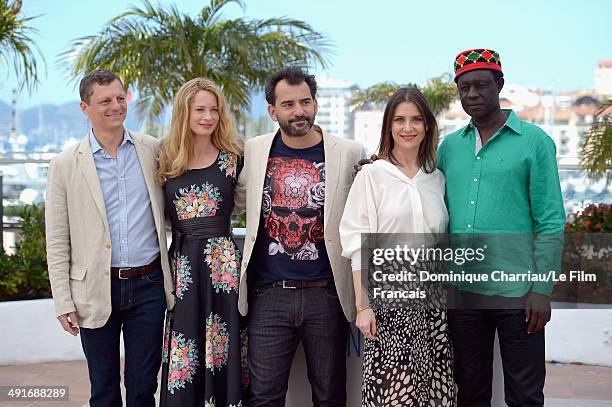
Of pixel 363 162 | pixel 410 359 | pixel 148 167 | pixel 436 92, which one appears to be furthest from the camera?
pixel 436 92

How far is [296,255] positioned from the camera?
343cm

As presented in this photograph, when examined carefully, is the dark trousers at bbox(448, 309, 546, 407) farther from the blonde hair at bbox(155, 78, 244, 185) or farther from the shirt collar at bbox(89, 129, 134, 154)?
the shirt collar at bbox(89, 129, 134, 154)

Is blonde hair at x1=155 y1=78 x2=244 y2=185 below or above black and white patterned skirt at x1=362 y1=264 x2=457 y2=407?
above

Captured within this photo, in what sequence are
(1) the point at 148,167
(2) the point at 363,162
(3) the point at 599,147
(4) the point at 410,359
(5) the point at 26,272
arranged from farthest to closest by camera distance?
(3) the point at 599,147
(5) the point at 26,272
(1) the point at 148,167
(2) the point at 363,162
(4) the point at 410,359

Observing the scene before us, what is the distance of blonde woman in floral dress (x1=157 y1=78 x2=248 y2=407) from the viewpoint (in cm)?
356

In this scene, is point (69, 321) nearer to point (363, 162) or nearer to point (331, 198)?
point (331, 198)

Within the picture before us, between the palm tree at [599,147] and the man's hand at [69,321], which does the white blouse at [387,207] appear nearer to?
the man's hand at [69,321]

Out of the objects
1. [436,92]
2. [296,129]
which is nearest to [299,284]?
[296,129]

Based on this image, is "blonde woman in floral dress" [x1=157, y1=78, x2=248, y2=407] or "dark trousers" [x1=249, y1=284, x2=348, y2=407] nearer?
"dark trousers" [x1=249, y1=284, x2=348, y2=407]

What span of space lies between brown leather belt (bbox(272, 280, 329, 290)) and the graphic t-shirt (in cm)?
2

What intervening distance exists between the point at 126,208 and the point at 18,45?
422 cm

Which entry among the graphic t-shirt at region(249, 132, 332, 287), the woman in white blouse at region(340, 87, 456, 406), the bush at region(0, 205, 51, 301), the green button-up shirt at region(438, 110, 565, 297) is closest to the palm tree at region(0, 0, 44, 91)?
the bush at region(0, 205, 51, 301)

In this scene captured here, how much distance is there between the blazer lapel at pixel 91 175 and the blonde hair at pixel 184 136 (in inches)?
11.5

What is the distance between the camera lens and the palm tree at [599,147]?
6953 millimetres
